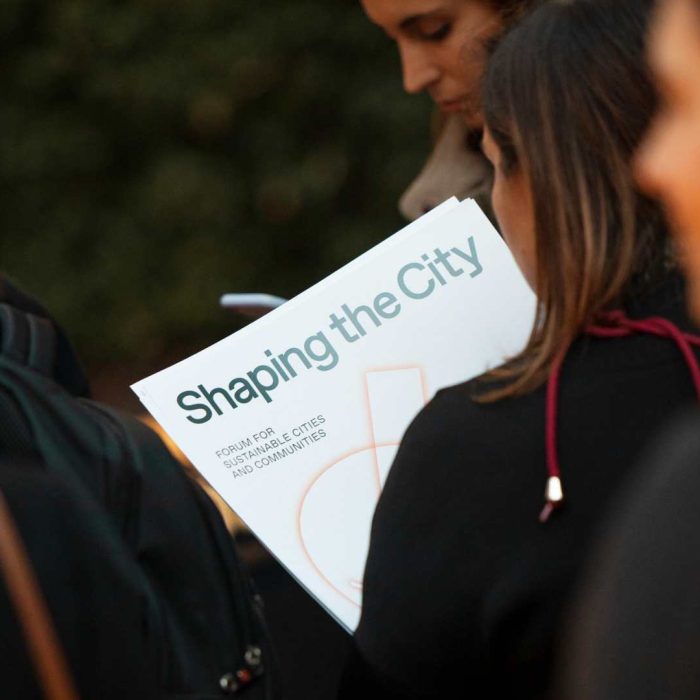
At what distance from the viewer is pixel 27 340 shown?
1.77m

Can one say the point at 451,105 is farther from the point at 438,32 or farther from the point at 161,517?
the point at 161,517

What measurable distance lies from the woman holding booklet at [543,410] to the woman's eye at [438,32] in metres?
1.01

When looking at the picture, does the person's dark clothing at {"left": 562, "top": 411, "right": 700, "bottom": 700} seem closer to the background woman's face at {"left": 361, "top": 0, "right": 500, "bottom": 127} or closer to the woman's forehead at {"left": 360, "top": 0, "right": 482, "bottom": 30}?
the background woman's face at {"left": 361, "top": 0, "right": 500, "bottom": 127}

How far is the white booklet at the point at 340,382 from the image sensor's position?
1.74m

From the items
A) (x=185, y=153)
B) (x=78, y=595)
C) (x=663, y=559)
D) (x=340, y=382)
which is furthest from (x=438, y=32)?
(x=185, y=153)

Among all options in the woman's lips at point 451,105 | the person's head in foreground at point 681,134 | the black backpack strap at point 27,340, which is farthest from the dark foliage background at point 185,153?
the person's head in foreground at point 681,134

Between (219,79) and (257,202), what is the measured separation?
2.19 ft

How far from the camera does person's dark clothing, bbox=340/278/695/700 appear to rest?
1.42 metres

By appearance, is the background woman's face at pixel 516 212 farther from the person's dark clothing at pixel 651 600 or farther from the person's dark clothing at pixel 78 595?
the person's dark clothing at pixel 651 600

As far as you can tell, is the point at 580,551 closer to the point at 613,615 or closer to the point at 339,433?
the point at 339,433

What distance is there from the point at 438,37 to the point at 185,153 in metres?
5.13

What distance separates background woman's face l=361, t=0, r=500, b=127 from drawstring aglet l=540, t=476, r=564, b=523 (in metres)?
1.15

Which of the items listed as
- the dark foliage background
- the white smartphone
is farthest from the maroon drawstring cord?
the dark foliage background

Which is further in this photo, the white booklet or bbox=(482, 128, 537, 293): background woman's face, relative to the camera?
the white booklet
